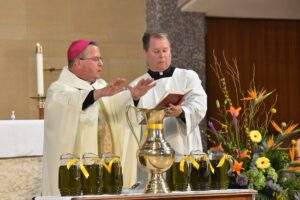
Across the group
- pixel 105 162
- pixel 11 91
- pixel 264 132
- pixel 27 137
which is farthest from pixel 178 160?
pixel 11 91

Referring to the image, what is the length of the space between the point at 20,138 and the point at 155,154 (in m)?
2.64

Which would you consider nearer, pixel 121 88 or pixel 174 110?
pixel 121 88

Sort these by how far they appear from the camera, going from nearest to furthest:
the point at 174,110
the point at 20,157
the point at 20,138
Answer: the point at 174,110, the point at 20,138, the point at 20,157

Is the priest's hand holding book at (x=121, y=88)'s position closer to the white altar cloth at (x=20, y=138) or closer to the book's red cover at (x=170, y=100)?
the book's red cover at (x=170, y=100)

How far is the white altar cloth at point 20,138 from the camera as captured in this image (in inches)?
216

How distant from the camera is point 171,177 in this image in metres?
3.31

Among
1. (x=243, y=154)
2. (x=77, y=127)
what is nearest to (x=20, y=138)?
(x=77, y=127)

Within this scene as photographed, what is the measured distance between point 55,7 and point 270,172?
4.06 meters

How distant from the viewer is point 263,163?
352 cm

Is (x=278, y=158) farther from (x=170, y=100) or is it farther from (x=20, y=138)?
(x=20, y=138)

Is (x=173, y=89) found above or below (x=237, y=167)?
above

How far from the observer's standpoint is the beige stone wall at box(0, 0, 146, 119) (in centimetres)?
681

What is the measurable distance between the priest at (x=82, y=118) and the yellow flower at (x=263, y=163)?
34.4 inches

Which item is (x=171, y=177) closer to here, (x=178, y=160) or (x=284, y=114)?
(x=178, y=160)
